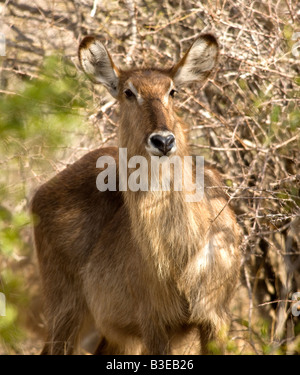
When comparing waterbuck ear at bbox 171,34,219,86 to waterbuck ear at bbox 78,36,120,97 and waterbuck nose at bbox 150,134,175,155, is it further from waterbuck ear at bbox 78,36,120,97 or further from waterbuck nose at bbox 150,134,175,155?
waterbuck nose at bbox 150,134,175,155

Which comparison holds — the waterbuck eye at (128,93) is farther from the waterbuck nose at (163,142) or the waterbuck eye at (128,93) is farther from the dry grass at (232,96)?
the dry grass at (232,96)

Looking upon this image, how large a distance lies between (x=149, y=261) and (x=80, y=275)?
1282 mm

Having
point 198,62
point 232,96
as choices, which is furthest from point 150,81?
point 232,96

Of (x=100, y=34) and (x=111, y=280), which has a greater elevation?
(x=100, y=34)

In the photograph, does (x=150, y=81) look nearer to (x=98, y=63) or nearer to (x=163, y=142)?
(x=98, y=63)

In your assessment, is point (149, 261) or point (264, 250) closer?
point (149, 261)

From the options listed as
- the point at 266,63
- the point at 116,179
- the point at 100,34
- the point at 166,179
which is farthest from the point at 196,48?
the point at 100,34

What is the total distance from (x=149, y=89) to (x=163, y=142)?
664 millimetres

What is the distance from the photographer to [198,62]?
4.56 meters

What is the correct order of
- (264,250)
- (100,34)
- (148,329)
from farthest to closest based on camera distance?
(100,34), (264,250), (148,329)

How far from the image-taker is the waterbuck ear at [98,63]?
4457 mm

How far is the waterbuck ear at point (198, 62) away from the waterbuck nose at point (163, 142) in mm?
951
